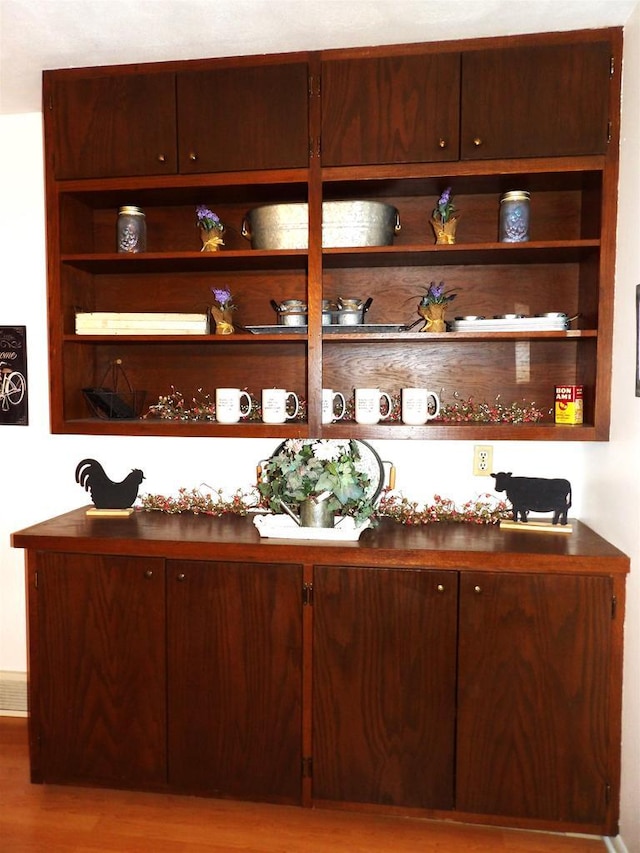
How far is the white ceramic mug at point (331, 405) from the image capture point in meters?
2.15

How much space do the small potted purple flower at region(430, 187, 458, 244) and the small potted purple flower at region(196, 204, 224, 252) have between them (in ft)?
2.50

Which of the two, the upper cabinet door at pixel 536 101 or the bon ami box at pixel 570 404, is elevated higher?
the upper cabinet door at pixel 536 101

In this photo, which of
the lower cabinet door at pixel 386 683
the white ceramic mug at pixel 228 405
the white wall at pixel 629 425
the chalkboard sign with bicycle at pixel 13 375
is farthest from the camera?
the chalkboard sign with bicycle at pixel 13 375

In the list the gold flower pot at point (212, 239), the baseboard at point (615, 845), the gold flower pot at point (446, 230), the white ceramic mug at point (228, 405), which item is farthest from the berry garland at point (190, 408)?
Answer: the baseboard at point (615, 845)

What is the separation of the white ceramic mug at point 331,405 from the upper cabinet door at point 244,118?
0.78 meters

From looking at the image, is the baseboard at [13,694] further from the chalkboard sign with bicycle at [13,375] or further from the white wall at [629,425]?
the white wall at [629,425]

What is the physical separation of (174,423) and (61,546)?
55 centimetres

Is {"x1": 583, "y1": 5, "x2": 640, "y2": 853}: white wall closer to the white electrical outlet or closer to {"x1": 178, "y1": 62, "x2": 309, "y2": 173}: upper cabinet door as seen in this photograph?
the white electrical outlet

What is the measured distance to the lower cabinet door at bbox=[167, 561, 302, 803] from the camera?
192cm

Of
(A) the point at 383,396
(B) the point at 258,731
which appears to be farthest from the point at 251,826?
(A) the point at 383,396

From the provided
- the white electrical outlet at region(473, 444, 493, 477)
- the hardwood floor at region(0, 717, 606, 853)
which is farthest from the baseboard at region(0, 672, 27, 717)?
the white electrical outlet at region(473, 444, 493, 477)

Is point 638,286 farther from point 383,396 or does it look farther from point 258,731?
point 258,731

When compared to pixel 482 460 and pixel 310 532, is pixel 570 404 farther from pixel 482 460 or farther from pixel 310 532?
pixel 310 532

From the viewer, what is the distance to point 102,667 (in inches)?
79.0
